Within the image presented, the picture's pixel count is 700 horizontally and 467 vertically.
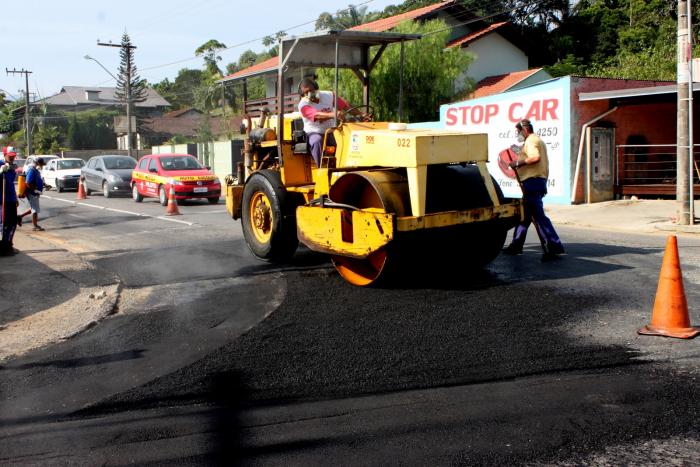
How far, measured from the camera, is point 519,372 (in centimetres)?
510

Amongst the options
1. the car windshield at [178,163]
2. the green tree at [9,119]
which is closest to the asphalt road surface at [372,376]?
the car windshield at [178,163]

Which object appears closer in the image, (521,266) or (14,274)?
(521,266)

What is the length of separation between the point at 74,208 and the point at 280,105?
576 inches

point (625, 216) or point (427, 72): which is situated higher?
point (427, 72)

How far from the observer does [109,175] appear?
26125mm

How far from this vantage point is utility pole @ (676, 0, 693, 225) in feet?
43.2

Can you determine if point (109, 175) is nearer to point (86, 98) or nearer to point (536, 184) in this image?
point (536, 184)

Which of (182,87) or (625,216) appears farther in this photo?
(182,87)

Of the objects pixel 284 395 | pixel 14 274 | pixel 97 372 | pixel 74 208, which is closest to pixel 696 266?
pixel 284 395

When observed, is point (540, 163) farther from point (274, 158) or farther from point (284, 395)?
point (284, 395)

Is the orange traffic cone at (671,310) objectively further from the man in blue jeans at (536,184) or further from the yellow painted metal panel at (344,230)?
the man in blue jeans at (536,184)

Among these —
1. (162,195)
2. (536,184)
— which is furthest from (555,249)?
(162,195)

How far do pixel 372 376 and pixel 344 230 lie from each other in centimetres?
282

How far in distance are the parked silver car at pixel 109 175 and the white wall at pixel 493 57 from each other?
19.4 m
